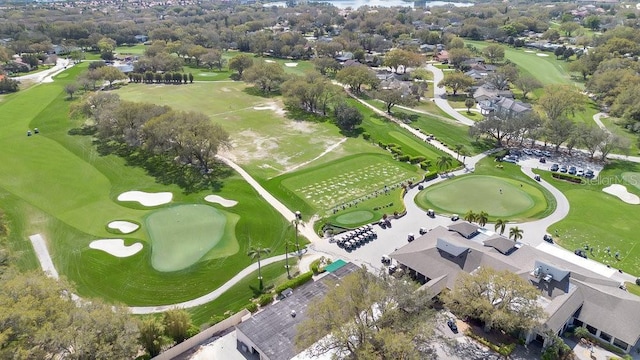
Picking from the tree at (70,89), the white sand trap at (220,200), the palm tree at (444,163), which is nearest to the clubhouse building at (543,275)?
the palm tree at (444,163)

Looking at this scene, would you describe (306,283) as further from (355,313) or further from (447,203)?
(447,203)

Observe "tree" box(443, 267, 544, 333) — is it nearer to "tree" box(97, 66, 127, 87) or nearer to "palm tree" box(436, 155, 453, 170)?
"palm tree" box(436, 155, 453, 170)

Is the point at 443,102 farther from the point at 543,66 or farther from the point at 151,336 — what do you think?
the point at 151,336

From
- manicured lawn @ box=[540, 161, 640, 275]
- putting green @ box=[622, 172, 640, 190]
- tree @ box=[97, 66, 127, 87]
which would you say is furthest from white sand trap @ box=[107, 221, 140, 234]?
tree @ box=[97, 66, 127, 87]

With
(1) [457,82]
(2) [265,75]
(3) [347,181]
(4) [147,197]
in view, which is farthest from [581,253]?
(2) [265,75]

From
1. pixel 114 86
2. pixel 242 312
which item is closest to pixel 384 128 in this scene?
pixel 242 312
